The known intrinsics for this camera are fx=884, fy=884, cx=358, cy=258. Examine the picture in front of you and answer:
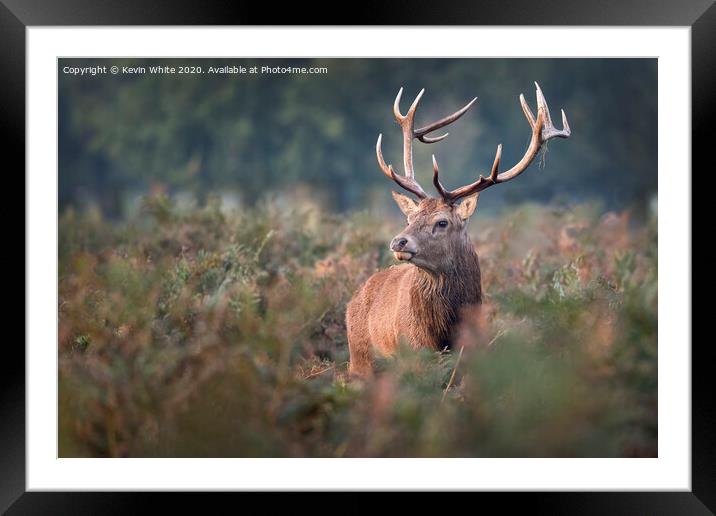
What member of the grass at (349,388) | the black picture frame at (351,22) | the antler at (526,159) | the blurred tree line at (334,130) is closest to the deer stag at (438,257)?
the antler at (526,159)

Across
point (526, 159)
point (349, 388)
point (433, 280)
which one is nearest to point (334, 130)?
point (526, 159)

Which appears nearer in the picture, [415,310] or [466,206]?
[466,206]

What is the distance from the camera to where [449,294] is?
22.8ft

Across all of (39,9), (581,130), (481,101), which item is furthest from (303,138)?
(39,9)

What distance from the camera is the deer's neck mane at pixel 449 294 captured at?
691 cm

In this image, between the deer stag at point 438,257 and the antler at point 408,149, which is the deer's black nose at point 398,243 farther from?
the antler at point 408,149

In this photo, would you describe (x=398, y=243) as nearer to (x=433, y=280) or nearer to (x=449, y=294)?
(x=433, y=280)

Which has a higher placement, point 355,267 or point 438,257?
point 438,257

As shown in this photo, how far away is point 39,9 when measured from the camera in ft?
16.9

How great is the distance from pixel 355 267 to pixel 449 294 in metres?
2.33

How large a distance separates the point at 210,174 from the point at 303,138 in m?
2.43

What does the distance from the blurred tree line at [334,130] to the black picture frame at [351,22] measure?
886 cm

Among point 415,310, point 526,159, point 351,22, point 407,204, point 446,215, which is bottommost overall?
point 415,310

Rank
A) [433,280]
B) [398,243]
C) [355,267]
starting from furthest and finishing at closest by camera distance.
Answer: [355,267]
[433,280]
[398,243]
